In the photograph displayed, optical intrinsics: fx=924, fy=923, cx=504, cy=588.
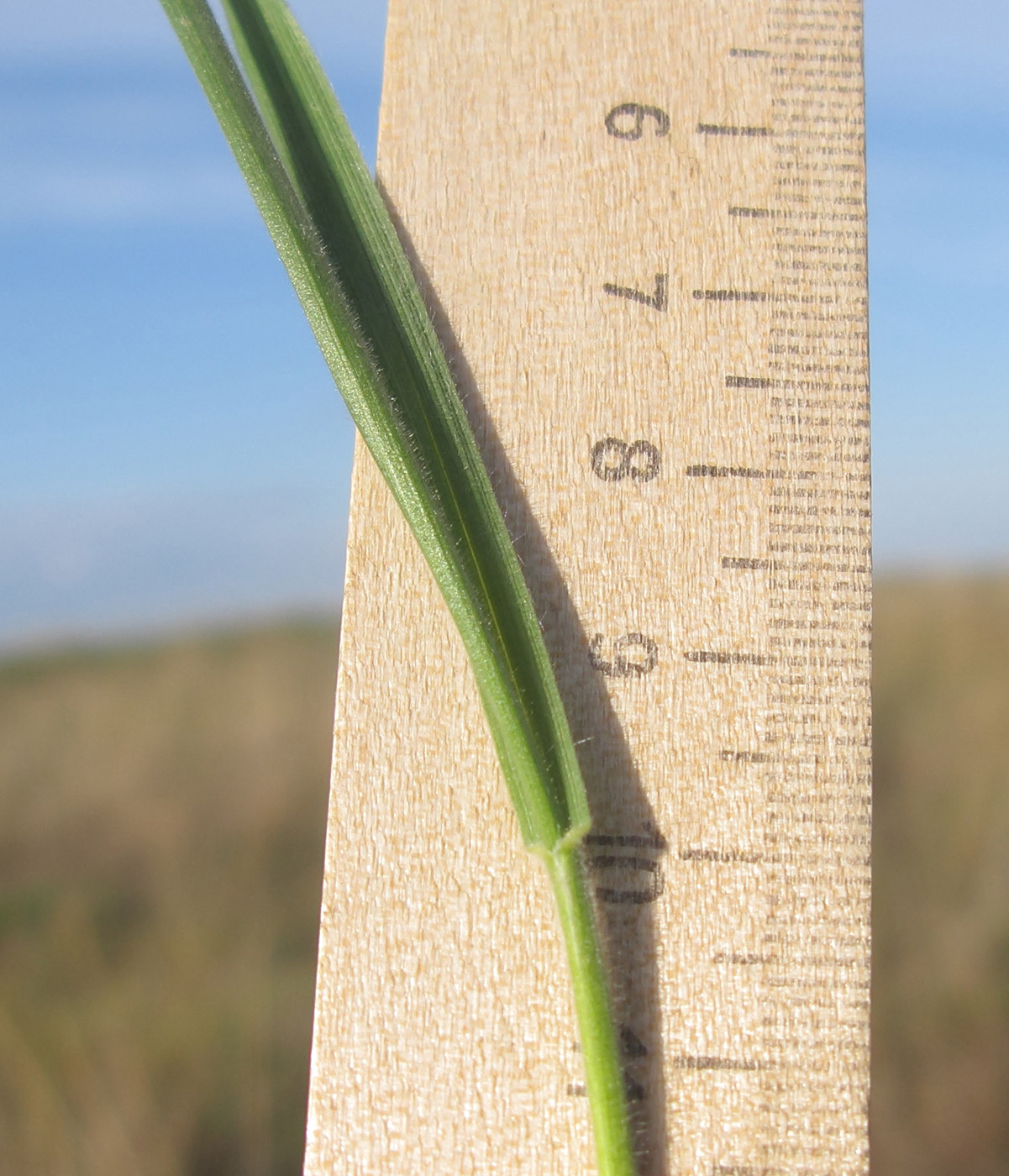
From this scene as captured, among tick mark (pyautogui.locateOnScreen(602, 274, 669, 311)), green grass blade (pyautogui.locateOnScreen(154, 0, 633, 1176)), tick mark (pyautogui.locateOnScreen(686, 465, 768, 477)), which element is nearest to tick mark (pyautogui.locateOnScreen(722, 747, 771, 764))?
green grass blade (pyautogui.locateOnScreen(154, 0, 633, 1176))

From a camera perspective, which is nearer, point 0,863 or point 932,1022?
point 932,1022

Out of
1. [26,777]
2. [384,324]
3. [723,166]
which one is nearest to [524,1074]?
[384,324]

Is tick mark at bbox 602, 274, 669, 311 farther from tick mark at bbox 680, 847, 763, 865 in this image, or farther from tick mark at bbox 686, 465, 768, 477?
tick mark at bbox 680, 847, 763, 865

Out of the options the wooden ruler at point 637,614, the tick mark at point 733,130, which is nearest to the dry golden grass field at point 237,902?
the wooden ruler at point 637,614

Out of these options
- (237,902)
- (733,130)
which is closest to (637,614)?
(733,130)

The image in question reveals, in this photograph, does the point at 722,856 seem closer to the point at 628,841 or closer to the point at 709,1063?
the point at 628,841

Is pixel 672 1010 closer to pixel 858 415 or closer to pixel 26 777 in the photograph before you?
pixel 858 415

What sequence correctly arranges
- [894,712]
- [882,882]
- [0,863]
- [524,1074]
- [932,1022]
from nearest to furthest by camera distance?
[524,1074] < [932,1022] < [882,882] < [0,863] < [894,712]
